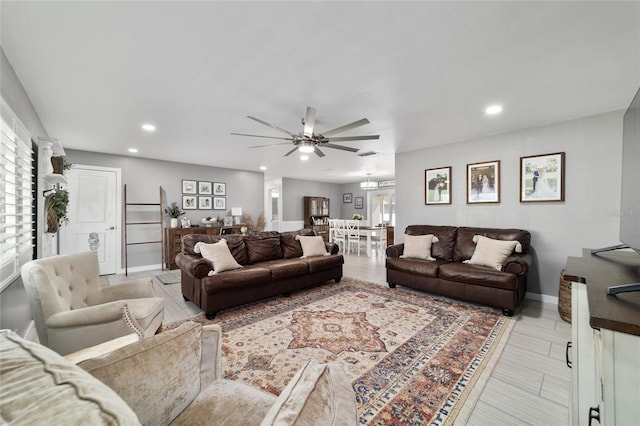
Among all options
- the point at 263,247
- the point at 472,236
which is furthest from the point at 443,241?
the point at 263,247

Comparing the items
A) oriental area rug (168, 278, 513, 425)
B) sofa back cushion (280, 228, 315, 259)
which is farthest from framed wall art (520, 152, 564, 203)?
sofa back cushion (280, 228, 315, 259)

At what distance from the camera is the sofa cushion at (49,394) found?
15.2 inches

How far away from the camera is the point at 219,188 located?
6727 mm

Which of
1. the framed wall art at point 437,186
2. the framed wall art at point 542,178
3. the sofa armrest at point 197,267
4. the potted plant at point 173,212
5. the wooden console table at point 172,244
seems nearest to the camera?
the sofa armrest at point 197,267

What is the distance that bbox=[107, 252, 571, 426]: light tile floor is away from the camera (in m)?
1.57

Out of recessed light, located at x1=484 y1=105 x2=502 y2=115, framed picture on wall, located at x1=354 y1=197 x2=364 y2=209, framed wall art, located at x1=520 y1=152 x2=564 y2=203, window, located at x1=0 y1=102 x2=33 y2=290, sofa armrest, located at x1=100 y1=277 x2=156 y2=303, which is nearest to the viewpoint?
window, located at x1=0 y1=102 x2=33 y2=290

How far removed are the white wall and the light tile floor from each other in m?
0.84

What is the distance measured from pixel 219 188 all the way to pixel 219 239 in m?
3.35

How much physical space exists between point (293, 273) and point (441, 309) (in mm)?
1960

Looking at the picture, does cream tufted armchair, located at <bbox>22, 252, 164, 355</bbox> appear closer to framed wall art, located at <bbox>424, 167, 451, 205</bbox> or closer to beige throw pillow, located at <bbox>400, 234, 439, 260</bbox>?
beige throw pillow, located at <bbox>400, 234, 439, 260</bbox>

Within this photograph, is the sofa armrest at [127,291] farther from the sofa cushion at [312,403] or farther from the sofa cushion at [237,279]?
the sofa cushion at [312,403]

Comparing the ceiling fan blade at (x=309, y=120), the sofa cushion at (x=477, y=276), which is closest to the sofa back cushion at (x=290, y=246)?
the ceiling fan blade at (x=309, y=120)

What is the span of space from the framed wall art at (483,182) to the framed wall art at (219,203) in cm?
557

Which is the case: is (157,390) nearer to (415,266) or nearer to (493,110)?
(415,266)
